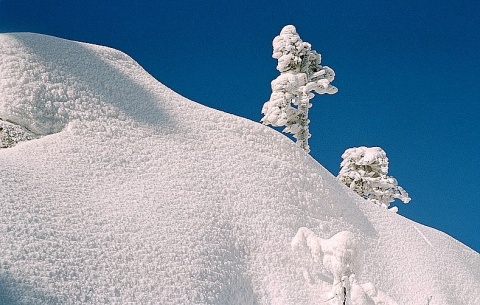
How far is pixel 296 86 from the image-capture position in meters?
24.5

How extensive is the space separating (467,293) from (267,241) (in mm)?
5280

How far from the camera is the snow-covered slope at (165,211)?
745cm

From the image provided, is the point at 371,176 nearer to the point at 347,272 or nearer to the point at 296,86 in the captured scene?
the point at 296,86

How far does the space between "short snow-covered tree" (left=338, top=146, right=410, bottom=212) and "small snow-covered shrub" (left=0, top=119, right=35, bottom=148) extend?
21.1m

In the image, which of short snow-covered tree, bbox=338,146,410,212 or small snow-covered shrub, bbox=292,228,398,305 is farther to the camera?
short snow-covered tree, bbox=338,146,410,212

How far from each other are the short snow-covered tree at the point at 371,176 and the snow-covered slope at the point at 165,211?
48.6 ft

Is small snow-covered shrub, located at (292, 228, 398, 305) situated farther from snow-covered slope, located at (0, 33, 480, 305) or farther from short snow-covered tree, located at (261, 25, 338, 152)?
short snow-covered tree, located at (261, 25, 338, 152)

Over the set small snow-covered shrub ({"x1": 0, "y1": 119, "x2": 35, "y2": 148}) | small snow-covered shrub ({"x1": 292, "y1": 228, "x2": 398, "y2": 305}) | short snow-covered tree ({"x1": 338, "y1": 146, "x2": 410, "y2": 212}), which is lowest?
small snow-covered shrub ({"x1": 292, "y1": 228, "x2": 398, "y2": 305})

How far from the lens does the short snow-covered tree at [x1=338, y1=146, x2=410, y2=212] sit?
2828 cm

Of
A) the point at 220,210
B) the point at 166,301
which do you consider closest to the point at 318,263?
the point at 220,210

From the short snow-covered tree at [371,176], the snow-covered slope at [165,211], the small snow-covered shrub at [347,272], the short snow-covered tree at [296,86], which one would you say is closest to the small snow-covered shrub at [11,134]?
the snow-covered slope at [165,211]

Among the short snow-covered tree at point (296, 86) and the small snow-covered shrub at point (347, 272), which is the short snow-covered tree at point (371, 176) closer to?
the short snow-covered tree at point (296, 86)

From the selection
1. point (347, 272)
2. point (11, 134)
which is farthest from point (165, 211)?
point (11, 134)

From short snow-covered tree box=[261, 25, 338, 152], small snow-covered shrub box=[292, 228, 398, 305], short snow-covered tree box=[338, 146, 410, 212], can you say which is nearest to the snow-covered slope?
small snow-covered shrub box=[292, 228, 398, 305]
